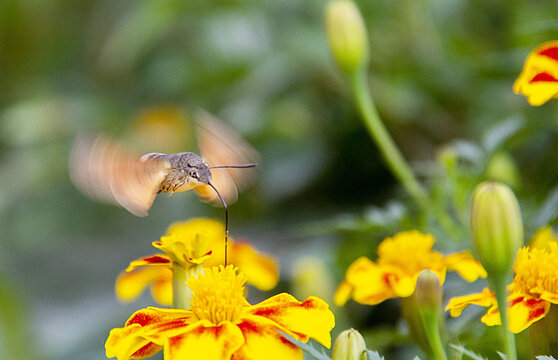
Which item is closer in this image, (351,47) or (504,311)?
(504,311)

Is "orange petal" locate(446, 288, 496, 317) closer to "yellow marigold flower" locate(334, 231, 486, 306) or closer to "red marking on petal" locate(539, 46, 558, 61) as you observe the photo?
"yellow marigold flower" locate(334, 231, 486, 306)

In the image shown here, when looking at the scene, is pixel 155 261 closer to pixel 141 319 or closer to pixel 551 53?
pixel 141 319

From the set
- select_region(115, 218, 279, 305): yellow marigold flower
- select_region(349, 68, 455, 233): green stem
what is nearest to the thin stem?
select_region(115, 218, 279, 305): yellow marigold flower

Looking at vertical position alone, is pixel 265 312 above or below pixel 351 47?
A: below

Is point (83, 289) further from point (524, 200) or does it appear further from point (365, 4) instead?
point (524, 200)

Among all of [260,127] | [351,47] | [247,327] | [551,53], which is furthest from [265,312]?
[260,127]

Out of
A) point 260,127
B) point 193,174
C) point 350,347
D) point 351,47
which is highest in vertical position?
point 260,127

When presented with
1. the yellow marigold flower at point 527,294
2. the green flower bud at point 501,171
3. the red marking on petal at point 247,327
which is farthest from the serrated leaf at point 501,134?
the red marking on petal at point 247,327
